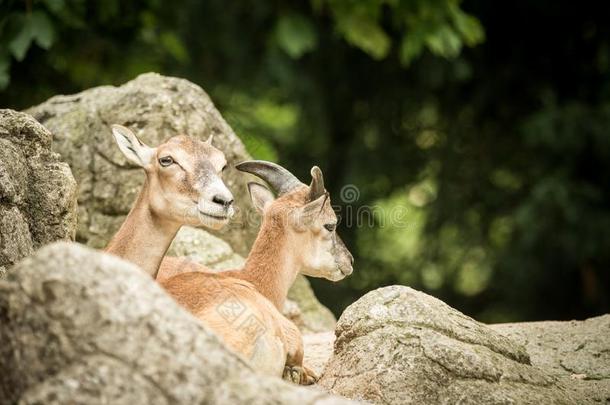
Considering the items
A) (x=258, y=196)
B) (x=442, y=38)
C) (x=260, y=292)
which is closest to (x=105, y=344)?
(x=260, y=292)

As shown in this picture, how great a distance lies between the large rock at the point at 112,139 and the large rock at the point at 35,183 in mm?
2359

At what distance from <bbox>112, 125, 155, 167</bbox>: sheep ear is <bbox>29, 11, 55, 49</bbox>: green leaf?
2.27 metres

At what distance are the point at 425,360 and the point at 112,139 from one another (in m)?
4.61

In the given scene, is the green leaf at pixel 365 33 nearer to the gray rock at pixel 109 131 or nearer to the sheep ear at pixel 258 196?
the gray rock at pixel 109 131

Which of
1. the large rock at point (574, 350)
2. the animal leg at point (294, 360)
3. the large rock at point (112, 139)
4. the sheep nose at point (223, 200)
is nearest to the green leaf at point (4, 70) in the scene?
the large rock at point (112, 139)

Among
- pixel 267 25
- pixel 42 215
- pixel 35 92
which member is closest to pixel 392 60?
pixel 267 25

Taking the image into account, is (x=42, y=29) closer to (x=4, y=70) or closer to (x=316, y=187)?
(x=4, y=70)

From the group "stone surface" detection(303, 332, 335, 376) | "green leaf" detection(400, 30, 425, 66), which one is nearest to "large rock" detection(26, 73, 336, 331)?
"stone surface" detection(303, 332, 335, 376)

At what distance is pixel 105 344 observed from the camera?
4410 mm

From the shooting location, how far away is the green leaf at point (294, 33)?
1162cm

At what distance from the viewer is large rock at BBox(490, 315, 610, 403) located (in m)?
7.41

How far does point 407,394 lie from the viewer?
6414 mm

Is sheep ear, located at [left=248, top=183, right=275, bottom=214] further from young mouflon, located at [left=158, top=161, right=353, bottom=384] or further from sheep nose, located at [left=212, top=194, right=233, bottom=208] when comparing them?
sheep nose, located at [left=212, top=194, right=233, bottom=208]

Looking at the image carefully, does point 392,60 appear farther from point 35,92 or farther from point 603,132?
point 35,92
